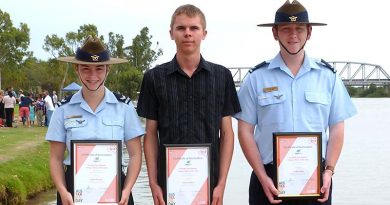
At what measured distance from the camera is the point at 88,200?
203 inches

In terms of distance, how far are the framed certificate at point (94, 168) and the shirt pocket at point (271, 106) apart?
1150 mm

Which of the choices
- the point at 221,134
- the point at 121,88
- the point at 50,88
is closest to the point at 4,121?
the point at 121,88

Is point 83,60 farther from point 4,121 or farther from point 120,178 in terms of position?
point 4,121

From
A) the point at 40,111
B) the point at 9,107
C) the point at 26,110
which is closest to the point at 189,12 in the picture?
the point at 9,107

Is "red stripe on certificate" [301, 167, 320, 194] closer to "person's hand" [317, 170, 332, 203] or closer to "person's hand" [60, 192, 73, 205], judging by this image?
"person's hand" [317, 170, 332, 203]

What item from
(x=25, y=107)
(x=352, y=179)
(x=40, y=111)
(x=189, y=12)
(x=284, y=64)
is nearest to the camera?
(x=189, y=12)

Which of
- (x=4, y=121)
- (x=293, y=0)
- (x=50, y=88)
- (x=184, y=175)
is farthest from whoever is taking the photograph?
(x=50, y=88)

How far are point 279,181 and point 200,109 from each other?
82 cm

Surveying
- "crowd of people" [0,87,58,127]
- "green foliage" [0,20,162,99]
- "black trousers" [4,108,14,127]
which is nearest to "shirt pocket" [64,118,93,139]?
"crowd of people" [0,87,58,127]

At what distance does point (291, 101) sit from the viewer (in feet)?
17.6

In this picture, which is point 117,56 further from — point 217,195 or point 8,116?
point 217,195

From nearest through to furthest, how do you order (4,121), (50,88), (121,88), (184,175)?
(184,175)
(4,121)
(121,88)
(50,88)

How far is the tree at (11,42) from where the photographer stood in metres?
52.7

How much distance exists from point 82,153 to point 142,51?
45202 millimetres
